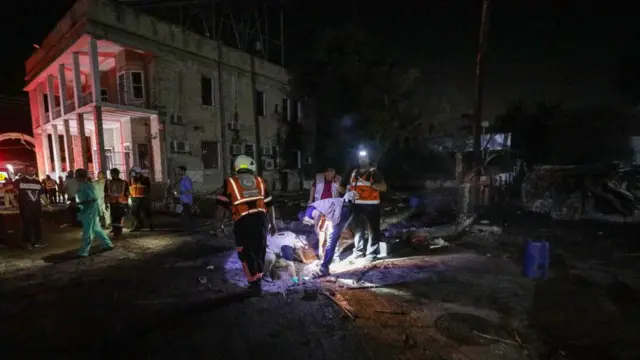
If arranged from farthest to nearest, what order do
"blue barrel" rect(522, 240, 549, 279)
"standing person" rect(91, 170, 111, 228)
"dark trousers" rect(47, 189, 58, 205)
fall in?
"dark trousers" rect(47, 189, 58, 205) < "standing person" rect(91, 170, 111, 228) < "blue barrel" rect(522, 240, 549, 279)

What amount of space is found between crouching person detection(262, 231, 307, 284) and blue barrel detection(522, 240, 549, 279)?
355 cm

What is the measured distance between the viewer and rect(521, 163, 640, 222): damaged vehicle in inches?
384

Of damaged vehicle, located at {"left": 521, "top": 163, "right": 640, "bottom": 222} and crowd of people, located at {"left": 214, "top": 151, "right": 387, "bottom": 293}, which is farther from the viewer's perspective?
damaged vehicle, located at {"left": 521, "top": 163, "right": 640, "bottom": 222}

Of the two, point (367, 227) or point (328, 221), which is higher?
point (328, 221)

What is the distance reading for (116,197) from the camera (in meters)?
9.12

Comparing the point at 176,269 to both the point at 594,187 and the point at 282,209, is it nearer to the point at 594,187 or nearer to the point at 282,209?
the point at 282,209

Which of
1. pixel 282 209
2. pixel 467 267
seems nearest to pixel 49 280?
pixel 467 267

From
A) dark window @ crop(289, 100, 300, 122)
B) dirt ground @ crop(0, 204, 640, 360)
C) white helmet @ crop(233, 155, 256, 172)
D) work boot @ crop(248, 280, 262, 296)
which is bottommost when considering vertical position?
dirt ground @ crop(0, 204, 640, 360)

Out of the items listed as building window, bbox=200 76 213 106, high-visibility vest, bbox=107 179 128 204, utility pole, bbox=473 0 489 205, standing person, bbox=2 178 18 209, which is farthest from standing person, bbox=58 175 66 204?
utility pole, bbox=473 0 489 205

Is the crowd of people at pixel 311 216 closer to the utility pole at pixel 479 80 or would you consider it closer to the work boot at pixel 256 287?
the work boot at pixel 256 287

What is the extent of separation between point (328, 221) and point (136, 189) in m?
6.68

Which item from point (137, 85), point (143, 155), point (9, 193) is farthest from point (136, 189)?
point (9, 193)

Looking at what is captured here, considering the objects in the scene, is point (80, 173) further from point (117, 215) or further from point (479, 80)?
point (479, 80)

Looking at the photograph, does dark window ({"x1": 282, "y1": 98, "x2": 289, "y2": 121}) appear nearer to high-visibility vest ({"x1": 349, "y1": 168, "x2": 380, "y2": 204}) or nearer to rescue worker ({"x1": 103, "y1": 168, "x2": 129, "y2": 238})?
rescue worker ({"x1": 103, "y1": 168, "x2": 129, "y2": 238})
